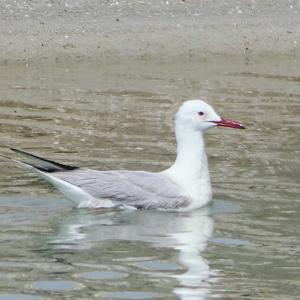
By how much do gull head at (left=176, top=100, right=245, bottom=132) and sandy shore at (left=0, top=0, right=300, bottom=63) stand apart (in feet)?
24.4

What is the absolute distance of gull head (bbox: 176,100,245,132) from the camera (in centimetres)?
1163

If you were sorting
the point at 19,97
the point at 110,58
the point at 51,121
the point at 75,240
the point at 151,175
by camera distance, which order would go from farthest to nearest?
the point at 110,58
the point at 19,97
the point at 51,121
the point at 151,175
the point at 75,240

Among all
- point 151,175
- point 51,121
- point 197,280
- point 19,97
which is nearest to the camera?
point 197,280

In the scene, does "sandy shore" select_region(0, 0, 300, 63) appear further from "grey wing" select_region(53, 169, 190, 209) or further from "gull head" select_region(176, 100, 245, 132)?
"grey wing" select_region(53, 169, 190, 209)

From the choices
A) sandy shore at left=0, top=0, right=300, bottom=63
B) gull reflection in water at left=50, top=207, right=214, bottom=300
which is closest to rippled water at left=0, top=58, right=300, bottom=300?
gull reflection in water at left=50, top=207, right=214, bottom=300

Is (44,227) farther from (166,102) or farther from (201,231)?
(166,102)

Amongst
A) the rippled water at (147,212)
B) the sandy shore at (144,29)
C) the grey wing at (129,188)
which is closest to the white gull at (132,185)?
the grey wing at (129,188)

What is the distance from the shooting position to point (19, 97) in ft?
52.9

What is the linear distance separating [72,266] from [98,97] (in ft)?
23.7

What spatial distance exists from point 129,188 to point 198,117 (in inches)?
36.7

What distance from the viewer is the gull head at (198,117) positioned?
11.6 meters

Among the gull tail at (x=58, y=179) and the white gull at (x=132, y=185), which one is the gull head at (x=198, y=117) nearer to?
the white gull at (x=132, y=185)

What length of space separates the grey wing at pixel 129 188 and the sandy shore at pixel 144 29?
7.72 m

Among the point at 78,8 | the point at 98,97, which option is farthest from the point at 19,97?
the point at 78,8
